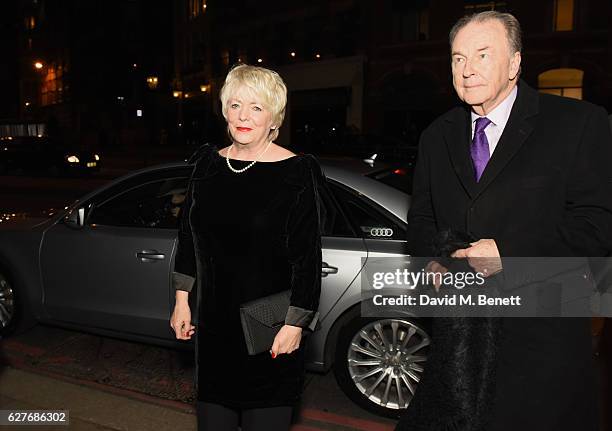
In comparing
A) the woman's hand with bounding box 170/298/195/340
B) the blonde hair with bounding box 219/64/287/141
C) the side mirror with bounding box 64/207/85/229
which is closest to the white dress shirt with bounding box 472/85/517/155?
the blonde hair with bounding box 219/64/287/141

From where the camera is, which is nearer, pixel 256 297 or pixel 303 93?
pixel 256 297

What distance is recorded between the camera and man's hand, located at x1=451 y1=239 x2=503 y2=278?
1824mm

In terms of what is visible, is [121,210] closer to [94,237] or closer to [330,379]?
[94,237]

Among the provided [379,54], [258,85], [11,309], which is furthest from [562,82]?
[258,85]

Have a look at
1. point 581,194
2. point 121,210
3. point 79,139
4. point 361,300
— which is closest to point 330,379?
point 361,300

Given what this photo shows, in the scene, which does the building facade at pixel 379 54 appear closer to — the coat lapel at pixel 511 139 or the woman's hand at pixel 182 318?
the coat lapel at pixel 511 139

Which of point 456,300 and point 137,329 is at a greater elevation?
point 456,300

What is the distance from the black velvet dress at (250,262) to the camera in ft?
7.32

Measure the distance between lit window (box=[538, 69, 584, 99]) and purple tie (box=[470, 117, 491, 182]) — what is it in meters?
22.0

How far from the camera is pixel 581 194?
1.79 metres

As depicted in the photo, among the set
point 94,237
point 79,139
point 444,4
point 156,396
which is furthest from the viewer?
point 79,139

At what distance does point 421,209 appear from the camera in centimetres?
222

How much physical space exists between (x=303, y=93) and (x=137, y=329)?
28.0 m

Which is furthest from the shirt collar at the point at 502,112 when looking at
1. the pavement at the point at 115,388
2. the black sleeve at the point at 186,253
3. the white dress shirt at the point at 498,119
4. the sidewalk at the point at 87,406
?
the sidewalk at the point at 87,406
